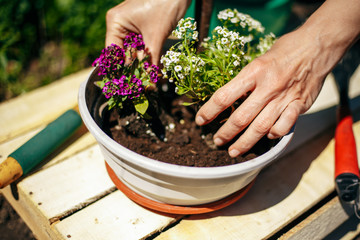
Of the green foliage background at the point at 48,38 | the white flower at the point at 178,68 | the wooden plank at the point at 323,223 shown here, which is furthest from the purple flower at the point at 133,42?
the green foliage background at the point at 48,38

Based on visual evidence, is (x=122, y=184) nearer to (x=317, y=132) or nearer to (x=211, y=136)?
(x=211, y=136)

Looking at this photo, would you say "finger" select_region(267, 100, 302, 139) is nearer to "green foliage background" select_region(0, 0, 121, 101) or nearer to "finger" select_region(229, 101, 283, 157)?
"finger" select_region(229, 101, 283, 157)

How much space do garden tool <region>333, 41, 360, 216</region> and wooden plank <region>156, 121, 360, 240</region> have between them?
12cm

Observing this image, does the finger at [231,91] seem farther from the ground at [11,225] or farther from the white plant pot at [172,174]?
the ground at [11,225]

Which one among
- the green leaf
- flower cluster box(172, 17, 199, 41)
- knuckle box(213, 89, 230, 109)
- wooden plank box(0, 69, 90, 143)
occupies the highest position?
flower cluster box(172, 17, 199, 41)

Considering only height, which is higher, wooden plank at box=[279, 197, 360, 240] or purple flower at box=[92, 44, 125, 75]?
purple flower at box=[92, 44, 125, 75]

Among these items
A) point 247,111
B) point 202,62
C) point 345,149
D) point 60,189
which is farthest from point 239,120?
point 60,189

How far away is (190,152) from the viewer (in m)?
1.28

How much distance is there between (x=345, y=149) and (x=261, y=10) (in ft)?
3.32

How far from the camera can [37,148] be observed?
1329 millimetres

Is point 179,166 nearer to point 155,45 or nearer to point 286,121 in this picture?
point 286,121

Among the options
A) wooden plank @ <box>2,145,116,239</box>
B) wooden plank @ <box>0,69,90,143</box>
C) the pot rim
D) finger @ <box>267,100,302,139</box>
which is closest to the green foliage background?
wooden plank @ <box>0,69,90,143</box>

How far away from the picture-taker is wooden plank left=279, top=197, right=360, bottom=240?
4.12ft

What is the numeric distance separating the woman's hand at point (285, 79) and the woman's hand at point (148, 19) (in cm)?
42
